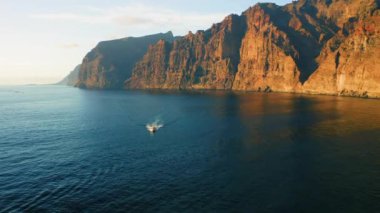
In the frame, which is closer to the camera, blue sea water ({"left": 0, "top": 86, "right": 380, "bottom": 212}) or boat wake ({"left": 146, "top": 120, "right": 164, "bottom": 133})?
blue sea water ({"left": 0, "top": 86, "right": 380, "bottom": 212})

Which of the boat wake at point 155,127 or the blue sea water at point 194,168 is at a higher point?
the boat wake at point 155,127

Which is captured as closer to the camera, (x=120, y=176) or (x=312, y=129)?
(x=120, y=176)

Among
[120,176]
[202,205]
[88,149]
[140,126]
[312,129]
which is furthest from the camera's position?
[140,126]

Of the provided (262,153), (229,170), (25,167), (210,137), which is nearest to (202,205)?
(229,170)

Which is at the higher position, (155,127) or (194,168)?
(155,127)

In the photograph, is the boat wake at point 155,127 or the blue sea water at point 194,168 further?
the boat wake at point 155,127

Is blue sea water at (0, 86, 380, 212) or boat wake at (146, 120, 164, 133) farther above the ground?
boat wake at (146, 120, 164, 133)

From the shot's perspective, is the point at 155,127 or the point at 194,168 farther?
the point at 155,127

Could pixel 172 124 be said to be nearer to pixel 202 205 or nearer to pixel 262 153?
pixel 262 153
